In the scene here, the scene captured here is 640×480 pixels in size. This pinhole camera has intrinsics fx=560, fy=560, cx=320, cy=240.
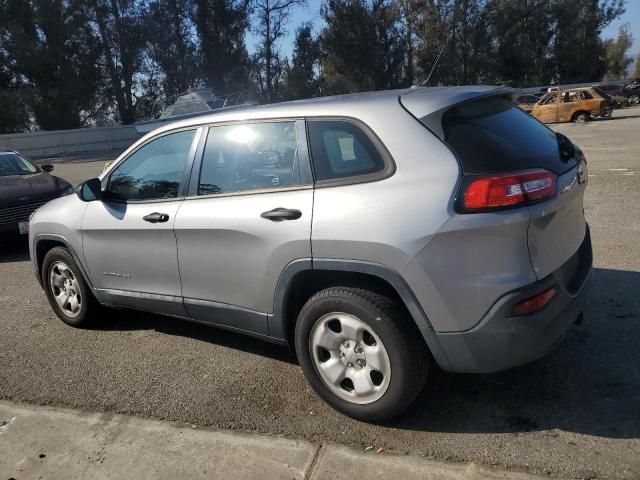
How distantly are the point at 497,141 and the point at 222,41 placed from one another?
5516cm

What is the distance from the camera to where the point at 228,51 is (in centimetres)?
5397

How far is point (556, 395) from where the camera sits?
10.6 ft

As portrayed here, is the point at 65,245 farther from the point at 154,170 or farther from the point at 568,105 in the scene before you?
the point at 568,105

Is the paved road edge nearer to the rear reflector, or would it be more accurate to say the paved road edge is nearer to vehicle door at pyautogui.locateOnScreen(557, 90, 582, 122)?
the rear reflector

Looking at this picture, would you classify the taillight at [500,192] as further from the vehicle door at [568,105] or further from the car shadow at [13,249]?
the vehicle door at [568,105]

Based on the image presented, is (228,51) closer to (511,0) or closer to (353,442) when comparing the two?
(511,0)

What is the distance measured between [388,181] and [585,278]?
4.42 feet

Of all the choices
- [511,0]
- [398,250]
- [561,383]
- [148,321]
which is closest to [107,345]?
[148,321]

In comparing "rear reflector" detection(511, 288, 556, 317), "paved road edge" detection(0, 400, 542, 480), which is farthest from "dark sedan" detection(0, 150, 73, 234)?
"rear reflector" detection(511, 288, 556, 317)

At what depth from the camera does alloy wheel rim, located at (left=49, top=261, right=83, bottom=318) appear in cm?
481

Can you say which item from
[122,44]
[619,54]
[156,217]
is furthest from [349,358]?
[619,54]

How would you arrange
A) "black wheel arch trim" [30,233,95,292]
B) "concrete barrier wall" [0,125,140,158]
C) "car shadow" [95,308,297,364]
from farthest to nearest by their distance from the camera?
1. "concrete barrier wall" [0,125,140,158]
2. "black wheel arch trim" [30,233,95,292]
3. "car shadow" [95,308,297,364]

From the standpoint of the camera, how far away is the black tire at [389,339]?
2889 mm

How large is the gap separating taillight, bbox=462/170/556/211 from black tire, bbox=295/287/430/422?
682 mm
